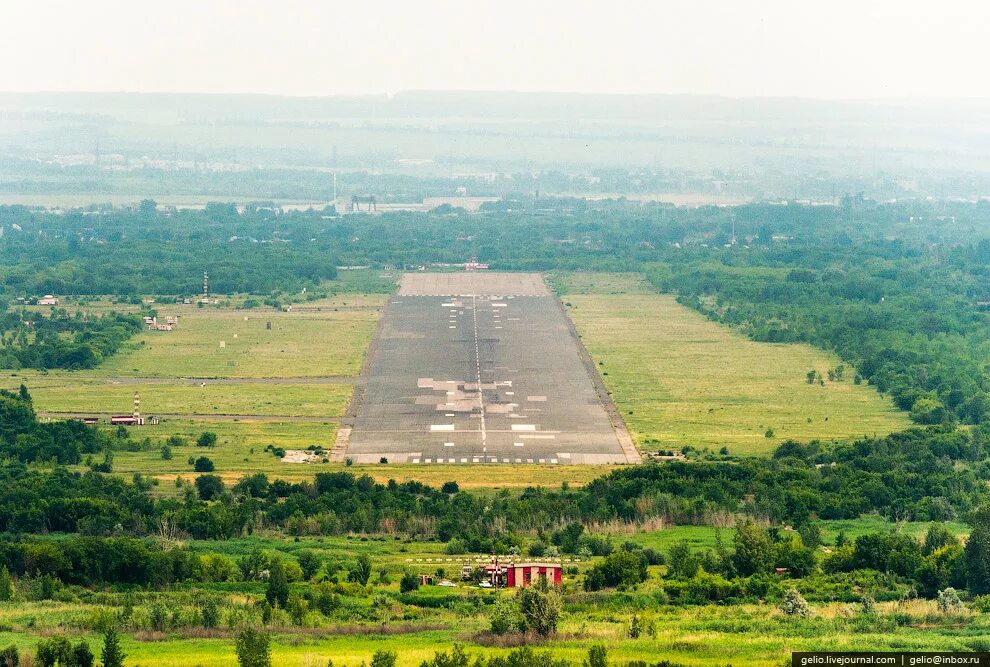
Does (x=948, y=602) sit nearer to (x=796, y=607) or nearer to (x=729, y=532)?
(x=796, y=607)

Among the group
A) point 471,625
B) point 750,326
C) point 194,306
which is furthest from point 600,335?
point 471,625

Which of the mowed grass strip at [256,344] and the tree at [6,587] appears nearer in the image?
the tree at [6,587]

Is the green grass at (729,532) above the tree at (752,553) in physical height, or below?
below

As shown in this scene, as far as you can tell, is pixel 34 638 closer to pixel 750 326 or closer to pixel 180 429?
pixel 180 429

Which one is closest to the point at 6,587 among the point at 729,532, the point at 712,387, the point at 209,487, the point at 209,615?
the point at 209,615

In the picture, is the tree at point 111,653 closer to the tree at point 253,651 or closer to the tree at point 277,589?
the tree at point 253,651

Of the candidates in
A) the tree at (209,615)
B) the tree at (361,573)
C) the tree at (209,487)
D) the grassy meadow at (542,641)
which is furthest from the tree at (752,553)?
the tree at (209,487)

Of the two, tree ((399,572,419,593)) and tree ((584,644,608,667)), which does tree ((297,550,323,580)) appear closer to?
tree ((399,572,419,593))
